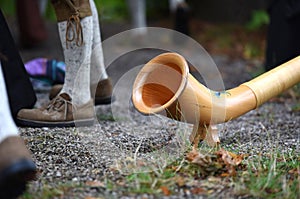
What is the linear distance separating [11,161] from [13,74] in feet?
3.31

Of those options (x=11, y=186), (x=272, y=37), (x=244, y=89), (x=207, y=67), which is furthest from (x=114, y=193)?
(x=207, y=67)

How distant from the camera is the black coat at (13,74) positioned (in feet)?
7.28

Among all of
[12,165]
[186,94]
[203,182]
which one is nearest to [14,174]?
[12,165]

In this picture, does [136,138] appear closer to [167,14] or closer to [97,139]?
[97,139]

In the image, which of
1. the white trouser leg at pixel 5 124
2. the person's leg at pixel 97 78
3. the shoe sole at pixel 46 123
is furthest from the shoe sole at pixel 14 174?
the person's leg at pixel 97 78

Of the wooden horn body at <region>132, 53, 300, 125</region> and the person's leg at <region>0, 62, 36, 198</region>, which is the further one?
the wooden horn body at <region>132, 53, 300, 125</region>

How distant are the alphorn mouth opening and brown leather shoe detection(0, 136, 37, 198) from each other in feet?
1.67

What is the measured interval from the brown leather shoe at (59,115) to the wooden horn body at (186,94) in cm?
52

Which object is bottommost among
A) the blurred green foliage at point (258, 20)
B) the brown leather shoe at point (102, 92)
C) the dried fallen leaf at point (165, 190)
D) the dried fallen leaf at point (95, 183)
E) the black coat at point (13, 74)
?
the blurred green foliage at point (258, 20)

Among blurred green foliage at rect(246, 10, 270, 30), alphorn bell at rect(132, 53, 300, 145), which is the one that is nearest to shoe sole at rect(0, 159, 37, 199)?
alphorn bell at rect(132, 53, 300, 145)

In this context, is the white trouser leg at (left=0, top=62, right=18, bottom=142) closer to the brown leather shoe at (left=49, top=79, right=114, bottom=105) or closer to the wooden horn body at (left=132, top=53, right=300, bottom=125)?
the wooden horn body at (left=132, top=53, right=300, bottom=125)

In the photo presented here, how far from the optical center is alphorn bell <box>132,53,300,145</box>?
5.84 feet

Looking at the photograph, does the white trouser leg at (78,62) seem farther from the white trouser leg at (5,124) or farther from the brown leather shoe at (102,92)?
the white trouser leg at (5,124)

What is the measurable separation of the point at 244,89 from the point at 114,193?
2.35ft
